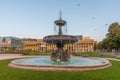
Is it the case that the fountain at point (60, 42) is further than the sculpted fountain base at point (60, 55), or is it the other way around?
the sculpted fountain base at point (60, 55)

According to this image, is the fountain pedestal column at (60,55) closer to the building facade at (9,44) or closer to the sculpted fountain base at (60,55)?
the sculpted fountain base at (60,55)

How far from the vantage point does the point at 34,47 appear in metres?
122

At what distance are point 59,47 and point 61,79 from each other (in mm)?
9768

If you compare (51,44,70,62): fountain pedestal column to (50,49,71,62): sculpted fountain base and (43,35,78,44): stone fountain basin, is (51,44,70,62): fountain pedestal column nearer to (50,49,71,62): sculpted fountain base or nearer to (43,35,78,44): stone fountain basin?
(50,49,71,62): sculpted fountain base

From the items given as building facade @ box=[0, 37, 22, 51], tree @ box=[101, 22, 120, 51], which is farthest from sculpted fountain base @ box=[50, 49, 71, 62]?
→ building facade @ box=[0, 37, 22, 51]

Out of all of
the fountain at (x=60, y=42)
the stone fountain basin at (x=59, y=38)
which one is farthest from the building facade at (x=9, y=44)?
the stone fountain basin at (x=59, y=38)

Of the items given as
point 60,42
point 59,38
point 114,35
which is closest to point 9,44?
point 114,35

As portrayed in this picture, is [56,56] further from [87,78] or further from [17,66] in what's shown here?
[87,78]

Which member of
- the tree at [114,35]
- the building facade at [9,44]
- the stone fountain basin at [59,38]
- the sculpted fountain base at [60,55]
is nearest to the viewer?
the stone fountain basin at [59,38]

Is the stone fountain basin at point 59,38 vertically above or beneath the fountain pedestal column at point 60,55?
above

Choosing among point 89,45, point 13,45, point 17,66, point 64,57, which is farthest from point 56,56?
point 13,45

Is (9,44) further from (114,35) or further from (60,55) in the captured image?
(60,55)

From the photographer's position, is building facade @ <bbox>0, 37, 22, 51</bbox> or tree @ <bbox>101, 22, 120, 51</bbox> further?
building facade @ <bbox>0, 37, 22, 51</bbox>

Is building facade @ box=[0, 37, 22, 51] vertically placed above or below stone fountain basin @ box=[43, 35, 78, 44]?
above
